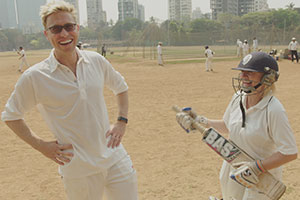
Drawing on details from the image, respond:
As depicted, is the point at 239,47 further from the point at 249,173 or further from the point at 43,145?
the point at 43,145

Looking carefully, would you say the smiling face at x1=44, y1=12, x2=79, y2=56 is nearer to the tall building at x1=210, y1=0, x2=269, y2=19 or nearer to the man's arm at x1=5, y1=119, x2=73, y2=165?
the man's arm at x1=5, y1=119, x2=73, y2=165

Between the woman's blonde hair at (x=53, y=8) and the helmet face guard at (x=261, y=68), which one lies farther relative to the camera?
the helmet face guard at (x=261, y=68)

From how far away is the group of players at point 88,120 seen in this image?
100 inches

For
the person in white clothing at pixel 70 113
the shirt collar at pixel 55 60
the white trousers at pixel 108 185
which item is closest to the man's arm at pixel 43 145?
the person in white clothing at pixel 70 113

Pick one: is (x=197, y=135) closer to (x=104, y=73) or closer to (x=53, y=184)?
(x=53, y=184)

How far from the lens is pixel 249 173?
8.33 ft

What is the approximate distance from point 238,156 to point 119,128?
45.3 inches

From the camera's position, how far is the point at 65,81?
261cm

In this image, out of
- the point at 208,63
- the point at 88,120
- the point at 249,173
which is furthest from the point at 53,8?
the point at 208,63

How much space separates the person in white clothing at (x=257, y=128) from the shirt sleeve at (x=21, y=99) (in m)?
1.32

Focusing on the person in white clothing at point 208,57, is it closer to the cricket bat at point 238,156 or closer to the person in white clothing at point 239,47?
the person in white clothing at point 239,47

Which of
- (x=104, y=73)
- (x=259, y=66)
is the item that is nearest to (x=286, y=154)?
(x=259, y=66)

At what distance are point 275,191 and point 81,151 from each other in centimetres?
163

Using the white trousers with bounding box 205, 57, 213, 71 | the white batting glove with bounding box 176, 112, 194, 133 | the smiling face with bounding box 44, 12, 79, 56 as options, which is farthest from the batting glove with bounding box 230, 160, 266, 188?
the white trousers with bounding box 205, 57, 213, 71
